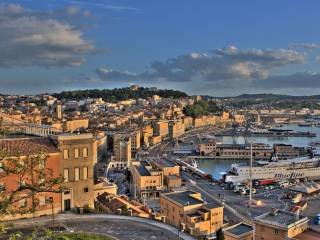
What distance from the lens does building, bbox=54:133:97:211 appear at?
41.0 ft

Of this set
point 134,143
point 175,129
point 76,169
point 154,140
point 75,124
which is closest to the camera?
Answer: point 76,169

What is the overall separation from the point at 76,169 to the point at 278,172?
32684 mm

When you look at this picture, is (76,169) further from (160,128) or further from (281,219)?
(160,128)

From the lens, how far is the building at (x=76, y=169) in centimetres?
1248

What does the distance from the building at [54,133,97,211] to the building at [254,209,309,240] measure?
533 cm

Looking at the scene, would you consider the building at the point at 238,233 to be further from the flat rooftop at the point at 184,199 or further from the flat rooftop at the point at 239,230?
the flat rooftop at the point at 184,199

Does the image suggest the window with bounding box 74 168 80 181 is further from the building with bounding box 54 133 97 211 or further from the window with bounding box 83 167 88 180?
the window with bounding box 83 167 88 180

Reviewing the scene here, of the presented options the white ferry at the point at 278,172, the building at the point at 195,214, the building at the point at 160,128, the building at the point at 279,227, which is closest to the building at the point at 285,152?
the white ferry at the point at 278,172

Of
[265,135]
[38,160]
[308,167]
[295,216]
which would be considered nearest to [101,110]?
[265,135]

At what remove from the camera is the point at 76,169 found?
12.8 metres

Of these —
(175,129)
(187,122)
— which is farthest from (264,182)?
(187,122)

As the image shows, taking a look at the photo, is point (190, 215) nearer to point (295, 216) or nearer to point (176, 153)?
point (295, 216)

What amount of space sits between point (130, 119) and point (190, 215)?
6267 cm

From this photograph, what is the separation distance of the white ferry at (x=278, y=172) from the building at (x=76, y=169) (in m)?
27.9
